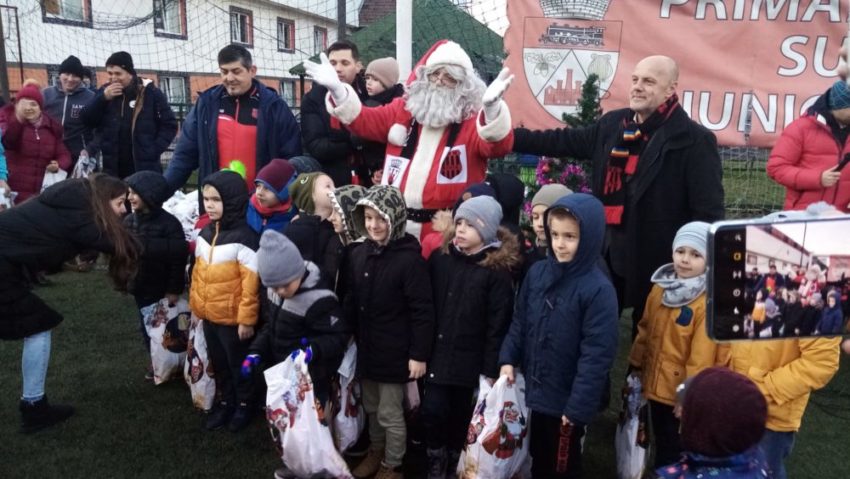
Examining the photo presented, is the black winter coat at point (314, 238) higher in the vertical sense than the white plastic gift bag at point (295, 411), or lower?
higher

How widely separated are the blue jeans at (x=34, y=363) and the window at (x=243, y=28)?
11.7 meters

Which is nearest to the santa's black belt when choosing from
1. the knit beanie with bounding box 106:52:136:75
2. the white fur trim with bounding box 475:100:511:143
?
the white fur trim with bounding box 475:100:511:143

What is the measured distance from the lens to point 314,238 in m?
3.36

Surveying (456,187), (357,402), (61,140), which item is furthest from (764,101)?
(61,140)

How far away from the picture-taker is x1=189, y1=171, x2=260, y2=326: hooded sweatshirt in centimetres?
344

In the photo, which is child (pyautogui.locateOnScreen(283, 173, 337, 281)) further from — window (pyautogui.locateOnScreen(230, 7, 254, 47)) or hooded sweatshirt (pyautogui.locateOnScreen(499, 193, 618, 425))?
window (pyautogui.locateOnScreen(230, 7, 254, 47))

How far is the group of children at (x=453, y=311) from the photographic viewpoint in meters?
2.68

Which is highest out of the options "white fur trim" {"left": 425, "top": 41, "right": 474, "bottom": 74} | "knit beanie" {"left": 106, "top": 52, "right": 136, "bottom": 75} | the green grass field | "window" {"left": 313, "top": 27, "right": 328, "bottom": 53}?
"window" {"left": 313, "top": 27, "right": 328, "bottom": 53}

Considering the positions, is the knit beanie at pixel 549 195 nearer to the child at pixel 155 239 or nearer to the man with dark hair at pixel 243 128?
the man with dark hair at pixel 243 128

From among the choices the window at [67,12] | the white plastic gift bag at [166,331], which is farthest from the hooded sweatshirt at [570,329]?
the window at [67,12]

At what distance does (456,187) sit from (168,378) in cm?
223

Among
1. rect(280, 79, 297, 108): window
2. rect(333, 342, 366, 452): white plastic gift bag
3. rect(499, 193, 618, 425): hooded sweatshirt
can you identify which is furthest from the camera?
rect(280, 79, 297, 108): window

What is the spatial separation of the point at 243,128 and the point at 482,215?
2.06 meters

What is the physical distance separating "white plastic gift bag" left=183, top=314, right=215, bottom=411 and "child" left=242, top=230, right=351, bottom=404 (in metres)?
0.75
